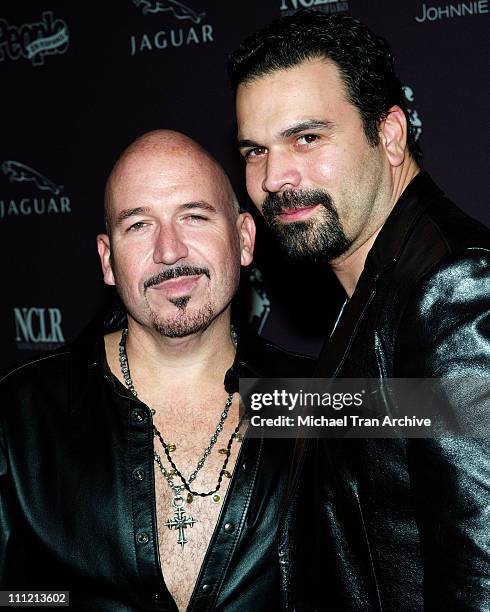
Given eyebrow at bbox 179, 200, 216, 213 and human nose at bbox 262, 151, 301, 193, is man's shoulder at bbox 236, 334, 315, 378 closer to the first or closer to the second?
eyebrow at bbox 179, 200, 216, 213

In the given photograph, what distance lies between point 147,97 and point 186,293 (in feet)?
5.67

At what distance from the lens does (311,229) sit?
175cm

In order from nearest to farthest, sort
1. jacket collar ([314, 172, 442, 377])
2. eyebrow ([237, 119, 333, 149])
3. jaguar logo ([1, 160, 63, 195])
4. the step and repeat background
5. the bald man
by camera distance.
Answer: jacket collar ([314, 172, 442, 377]), eyebrow ([237, 119, 333, 149]), the bald man, the step and repeat background, jaguar logo ([1, 160, 63, 195])

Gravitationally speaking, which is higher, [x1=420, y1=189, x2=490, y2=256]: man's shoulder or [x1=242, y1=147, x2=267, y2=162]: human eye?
[x1=242, y1=147, x2=267, y2=162]: human eye

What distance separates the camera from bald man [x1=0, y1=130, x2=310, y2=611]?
1.83m

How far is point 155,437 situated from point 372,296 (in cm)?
84

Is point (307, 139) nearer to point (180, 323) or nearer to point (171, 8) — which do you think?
point (180, 323)

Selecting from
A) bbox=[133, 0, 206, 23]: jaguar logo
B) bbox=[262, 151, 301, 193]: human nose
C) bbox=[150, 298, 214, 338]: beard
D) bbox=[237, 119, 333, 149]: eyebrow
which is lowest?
bbox=[150, 298, 214, 338]: beard

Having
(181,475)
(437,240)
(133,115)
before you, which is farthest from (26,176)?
(437,240)

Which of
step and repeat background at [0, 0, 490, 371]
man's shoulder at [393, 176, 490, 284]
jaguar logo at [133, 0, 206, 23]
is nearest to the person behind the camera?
man's shoulder at [393, 176, 490, 284]

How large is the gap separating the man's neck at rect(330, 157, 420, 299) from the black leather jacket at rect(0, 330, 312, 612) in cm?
54

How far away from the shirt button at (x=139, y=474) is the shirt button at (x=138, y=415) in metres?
0.14

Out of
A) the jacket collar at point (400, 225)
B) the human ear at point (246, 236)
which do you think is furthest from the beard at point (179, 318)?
the jacket collar at point (400, 225)

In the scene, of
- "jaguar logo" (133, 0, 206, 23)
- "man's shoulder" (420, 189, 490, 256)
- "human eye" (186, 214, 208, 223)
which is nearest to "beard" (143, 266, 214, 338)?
"human eye" (186, 214, 208, 223)
